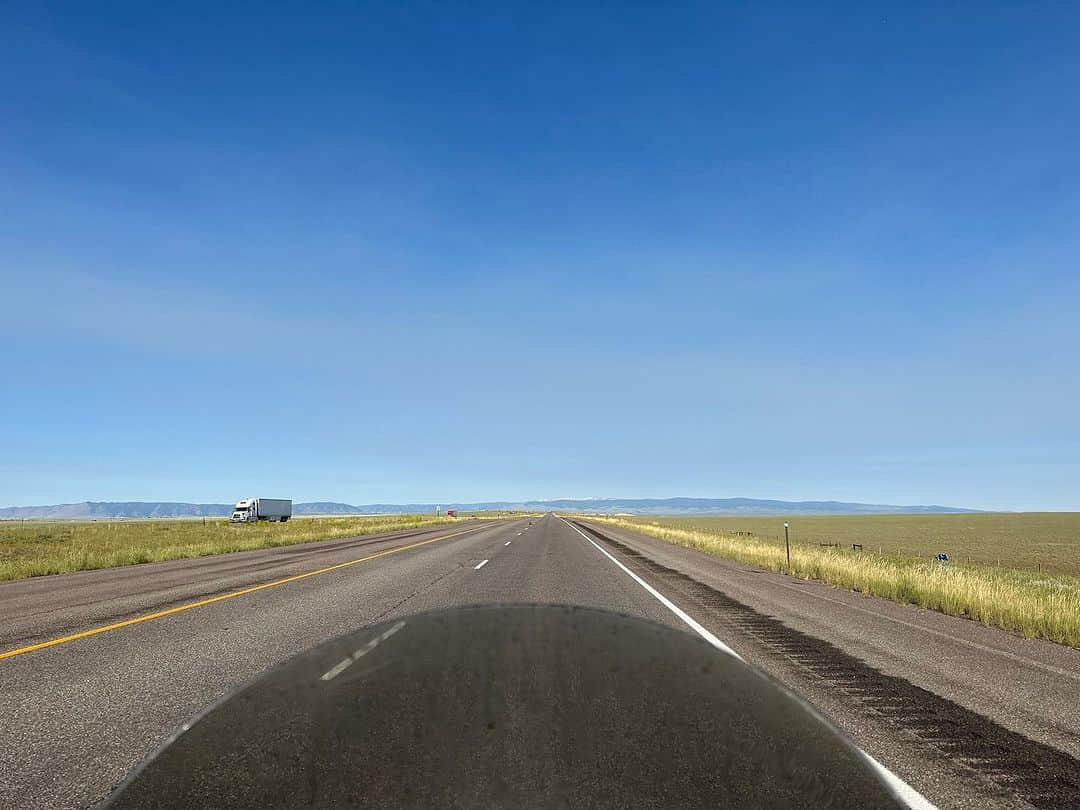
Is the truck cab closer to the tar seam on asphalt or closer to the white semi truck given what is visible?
the white semi truck

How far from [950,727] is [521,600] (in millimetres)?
5795

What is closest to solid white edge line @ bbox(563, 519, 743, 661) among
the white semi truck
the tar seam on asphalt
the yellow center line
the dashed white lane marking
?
the tar seam on asphalt

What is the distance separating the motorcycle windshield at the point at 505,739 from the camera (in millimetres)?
2559

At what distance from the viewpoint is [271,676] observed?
4094 mm

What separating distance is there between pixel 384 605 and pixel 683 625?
4.20 m

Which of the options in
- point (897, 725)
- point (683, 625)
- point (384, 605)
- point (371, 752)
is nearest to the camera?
point (371, 752)

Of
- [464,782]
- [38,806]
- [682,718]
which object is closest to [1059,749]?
[682,718]

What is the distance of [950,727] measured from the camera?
4289 millimetres

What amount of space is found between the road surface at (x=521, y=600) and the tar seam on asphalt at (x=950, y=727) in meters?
0.02

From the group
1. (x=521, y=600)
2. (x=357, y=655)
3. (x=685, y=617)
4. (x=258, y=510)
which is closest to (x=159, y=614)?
(x=521, y=600)

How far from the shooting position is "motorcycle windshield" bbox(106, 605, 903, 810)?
2559 mm

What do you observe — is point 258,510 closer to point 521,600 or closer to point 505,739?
point 521,600

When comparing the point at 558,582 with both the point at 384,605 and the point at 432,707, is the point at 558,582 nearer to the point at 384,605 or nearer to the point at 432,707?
the point at 384,605

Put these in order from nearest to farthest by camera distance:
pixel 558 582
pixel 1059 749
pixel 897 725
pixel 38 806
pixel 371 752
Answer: pixel 371 752 → pixel 38 806 → pixel 1059 749 → pixel 897 725 → pixel 558 582
